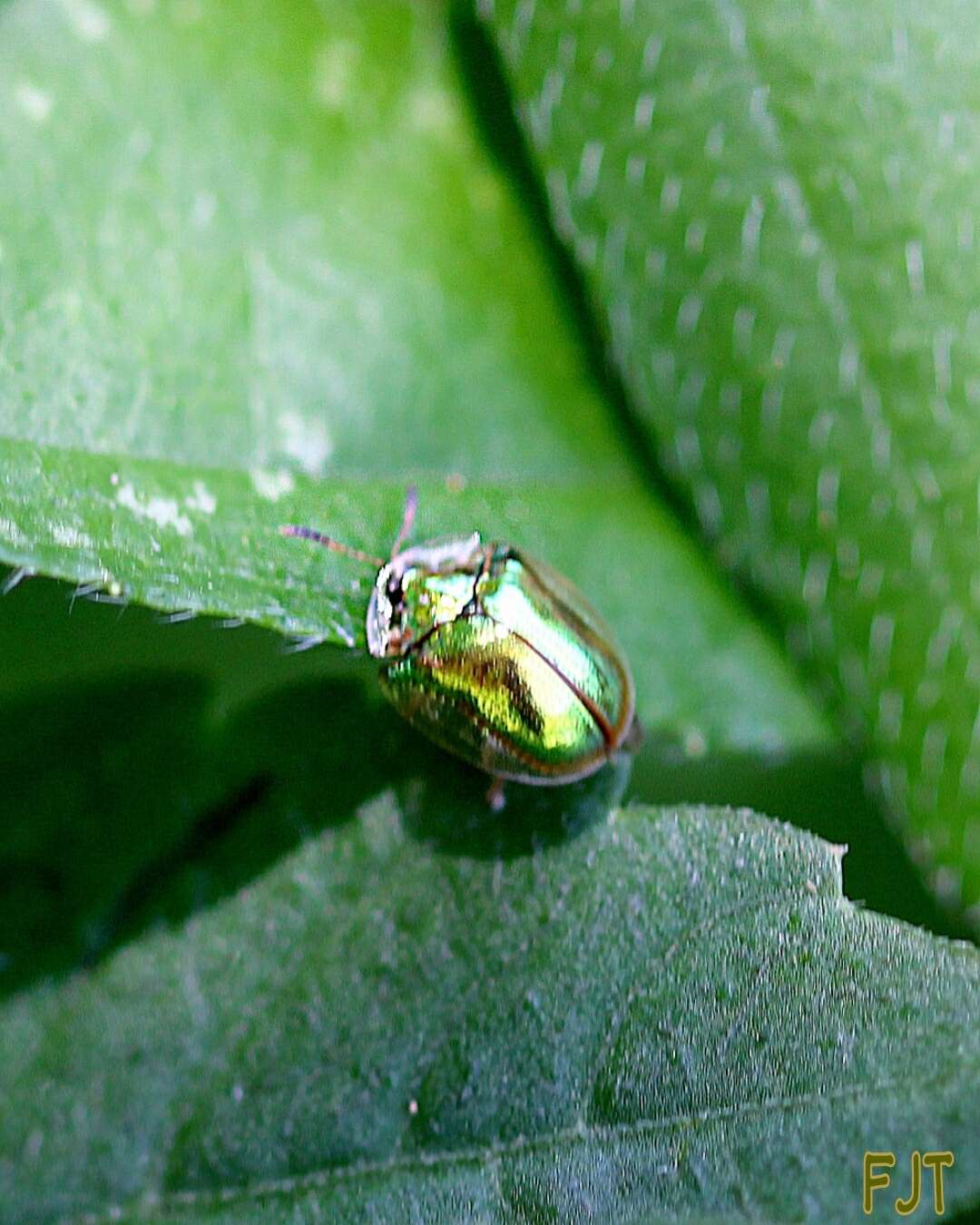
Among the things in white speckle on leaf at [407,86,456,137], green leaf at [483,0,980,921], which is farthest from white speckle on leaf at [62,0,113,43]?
green leaf at [483,0,980,921]

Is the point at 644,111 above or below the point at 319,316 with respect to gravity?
above

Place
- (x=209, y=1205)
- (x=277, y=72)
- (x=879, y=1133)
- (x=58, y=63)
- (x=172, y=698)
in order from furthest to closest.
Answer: (x=277, y=72) < (x=58, y=63) < (x=172, y=698) < (x=209, y=1205) < (x=879, y=1133)

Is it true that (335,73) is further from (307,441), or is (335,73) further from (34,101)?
(307,441)

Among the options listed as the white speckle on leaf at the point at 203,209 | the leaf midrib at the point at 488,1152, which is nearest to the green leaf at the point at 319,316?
the white speckle on leaf at the point at 203,209

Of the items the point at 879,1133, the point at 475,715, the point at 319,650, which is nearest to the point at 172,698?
the point at 319,650

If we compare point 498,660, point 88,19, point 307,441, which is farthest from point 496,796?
point 88,19

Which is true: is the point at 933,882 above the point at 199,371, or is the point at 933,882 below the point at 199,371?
below

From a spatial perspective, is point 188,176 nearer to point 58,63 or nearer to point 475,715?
point 58,63
